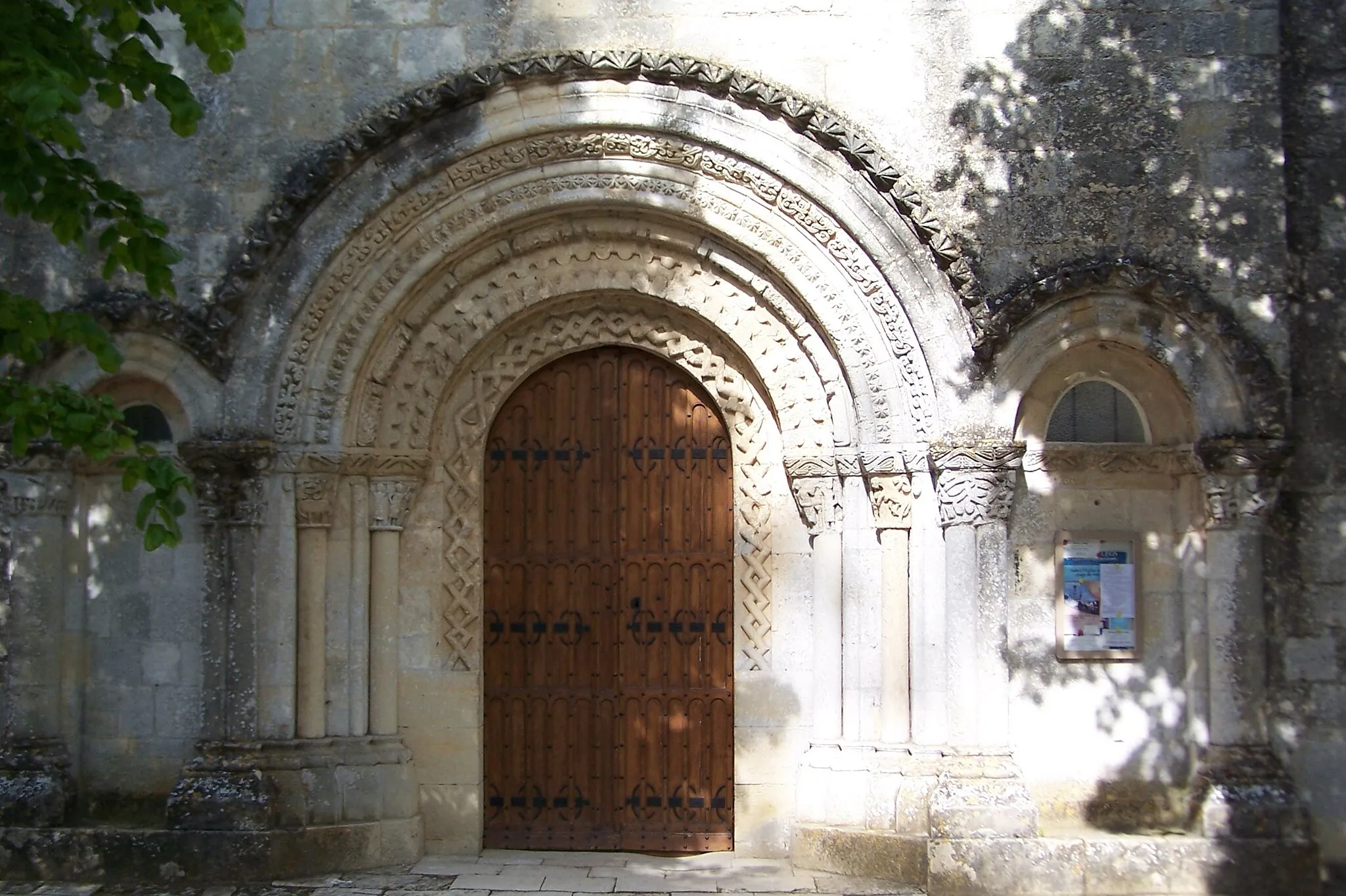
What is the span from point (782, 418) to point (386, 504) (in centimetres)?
219

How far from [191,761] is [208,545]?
44.0 inches

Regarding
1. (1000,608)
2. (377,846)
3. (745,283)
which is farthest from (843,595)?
(377,846)

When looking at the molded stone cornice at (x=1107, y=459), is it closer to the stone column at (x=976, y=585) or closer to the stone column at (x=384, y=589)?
the stone column at (x=976, y=585)

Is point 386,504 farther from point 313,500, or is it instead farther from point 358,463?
point 313,500

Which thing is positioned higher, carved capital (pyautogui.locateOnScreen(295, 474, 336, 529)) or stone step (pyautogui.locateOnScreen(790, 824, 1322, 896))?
carved capital (pyautogui.locateOnScreen(295, 474, 336, 529))

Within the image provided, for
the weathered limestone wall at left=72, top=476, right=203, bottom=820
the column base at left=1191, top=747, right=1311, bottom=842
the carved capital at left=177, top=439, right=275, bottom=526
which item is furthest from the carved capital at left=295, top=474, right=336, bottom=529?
the column base at left=1191, top=747, right=1311, bottom=842

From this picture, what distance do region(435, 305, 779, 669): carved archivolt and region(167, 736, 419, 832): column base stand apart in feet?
2.25

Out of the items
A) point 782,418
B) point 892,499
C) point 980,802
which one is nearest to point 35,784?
point 782,418

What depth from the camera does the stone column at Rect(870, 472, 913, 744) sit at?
675 centimetres

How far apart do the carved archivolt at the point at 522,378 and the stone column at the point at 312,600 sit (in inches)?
25.7

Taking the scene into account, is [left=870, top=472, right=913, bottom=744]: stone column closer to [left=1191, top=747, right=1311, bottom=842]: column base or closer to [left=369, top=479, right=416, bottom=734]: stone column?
[left=1191, top=747, right=1311, bottom=842]: column base

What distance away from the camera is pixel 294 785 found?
266 inches

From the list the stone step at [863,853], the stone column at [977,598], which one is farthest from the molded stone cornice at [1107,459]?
the stone step at [863,853]

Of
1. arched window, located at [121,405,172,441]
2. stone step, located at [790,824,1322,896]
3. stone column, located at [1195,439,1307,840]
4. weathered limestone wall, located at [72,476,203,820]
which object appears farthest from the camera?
arched window, located at [121,405,172,441]
